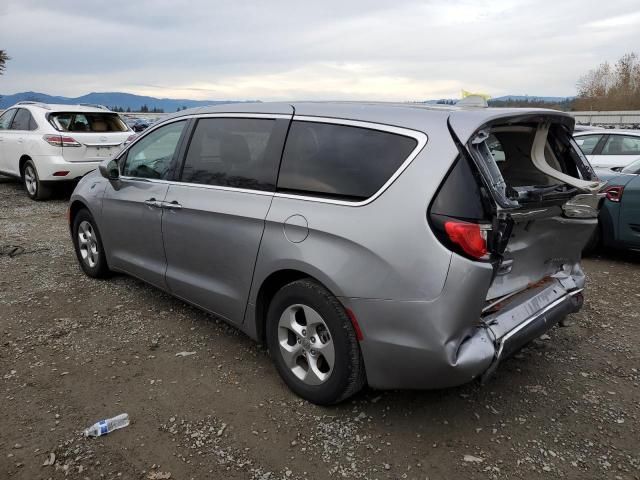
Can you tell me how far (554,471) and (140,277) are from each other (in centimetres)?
331

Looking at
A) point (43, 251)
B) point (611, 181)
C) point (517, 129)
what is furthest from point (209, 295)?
point (611, 181)

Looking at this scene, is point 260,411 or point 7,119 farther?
point 7,119

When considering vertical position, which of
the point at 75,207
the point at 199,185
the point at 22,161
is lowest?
the point at 75,207

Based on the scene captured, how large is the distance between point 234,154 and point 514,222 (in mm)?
1851

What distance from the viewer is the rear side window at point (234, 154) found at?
3254mm

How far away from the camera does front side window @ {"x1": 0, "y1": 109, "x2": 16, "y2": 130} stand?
10250mm

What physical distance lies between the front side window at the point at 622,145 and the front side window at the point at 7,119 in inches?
438

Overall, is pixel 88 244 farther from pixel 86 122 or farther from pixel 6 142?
pixel 6 142

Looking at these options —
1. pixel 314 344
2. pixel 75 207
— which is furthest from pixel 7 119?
pixel 314 344

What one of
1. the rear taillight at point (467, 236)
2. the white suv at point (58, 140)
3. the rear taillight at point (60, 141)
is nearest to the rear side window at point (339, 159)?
the rear taillight at point (467, 236)

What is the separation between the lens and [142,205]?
4105mm

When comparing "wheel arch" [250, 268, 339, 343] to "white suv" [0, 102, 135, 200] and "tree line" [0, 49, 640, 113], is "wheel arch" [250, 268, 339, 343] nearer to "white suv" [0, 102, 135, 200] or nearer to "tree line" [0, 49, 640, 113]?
"white suv" [0, 102, 135, 200]

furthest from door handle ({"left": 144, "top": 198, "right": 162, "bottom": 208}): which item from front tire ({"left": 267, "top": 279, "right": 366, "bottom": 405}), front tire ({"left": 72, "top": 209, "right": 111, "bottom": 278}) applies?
front tire ({"left": 267, "top": 279, "right": 366, "bottom": 405})

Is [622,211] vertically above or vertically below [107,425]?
above
